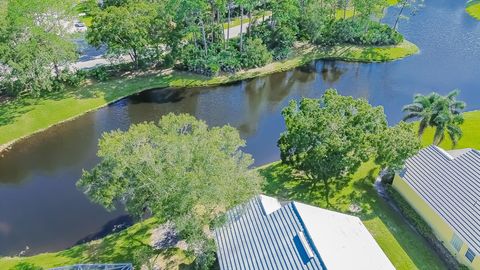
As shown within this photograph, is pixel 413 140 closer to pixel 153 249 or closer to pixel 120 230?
pixel 153 249

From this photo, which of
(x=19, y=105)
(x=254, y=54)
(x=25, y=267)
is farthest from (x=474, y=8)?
(x=25, y=267)

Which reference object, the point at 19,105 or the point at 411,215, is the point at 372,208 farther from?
the point at 19,105

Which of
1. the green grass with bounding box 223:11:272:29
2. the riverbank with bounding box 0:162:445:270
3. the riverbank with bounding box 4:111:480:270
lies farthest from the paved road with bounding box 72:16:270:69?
the riverbank with bounding box 0:162:445:270

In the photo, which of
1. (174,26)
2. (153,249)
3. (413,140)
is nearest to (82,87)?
(174,26)

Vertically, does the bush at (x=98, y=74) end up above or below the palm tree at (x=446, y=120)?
below

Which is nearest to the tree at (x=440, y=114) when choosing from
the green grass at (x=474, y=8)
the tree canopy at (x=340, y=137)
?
the tree canopy at (x=340, y=137)

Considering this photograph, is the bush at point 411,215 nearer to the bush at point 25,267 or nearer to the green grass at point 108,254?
the green grass at point 108,254
